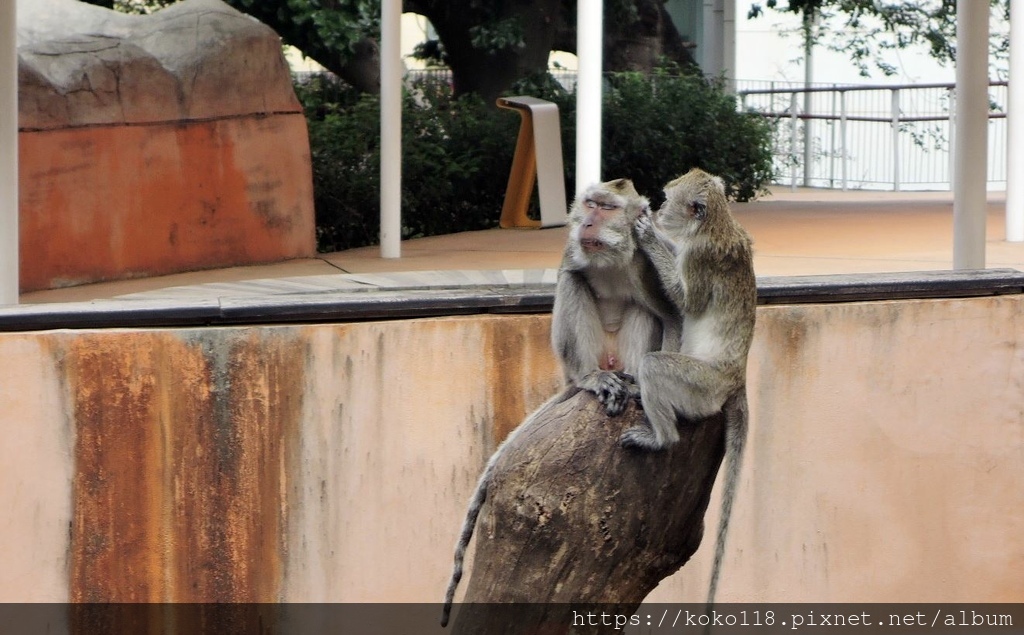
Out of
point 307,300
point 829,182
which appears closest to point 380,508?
point 307,300

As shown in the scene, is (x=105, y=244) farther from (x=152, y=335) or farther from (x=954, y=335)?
(x=954, y=335)

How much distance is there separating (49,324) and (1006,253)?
6.37 meters

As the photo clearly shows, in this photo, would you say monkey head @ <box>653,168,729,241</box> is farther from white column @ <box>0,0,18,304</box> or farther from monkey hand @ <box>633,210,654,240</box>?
white column @ <box>0,0,18,304</box>

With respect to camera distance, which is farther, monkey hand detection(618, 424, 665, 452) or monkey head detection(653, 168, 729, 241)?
monkey head detection(653, 168, 729, 241)

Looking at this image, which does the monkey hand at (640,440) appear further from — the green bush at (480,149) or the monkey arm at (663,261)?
the green bush at (480,149)

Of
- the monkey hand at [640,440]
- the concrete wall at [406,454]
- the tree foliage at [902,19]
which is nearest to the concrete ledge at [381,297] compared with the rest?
the concrete wall at [406,454]

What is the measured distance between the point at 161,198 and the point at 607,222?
5.97 metres

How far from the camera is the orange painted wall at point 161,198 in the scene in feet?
28.3

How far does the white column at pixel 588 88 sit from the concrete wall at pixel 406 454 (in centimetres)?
167

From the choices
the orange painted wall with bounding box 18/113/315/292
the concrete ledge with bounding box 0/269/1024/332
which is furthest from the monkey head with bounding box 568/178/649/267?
the orange painted wall with bounding box 18/113/315/292

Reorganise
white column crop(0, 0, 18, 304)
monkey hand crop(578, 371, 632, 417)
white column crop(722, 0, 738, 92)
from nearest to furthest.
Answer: monkey hand crop(578, 371, 632, 417)
white column crop(0, 0, 18, 304)
white column crop(722, 0, 738, 92)

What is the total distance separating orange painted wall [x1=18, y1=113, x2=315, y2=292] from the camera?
28.3ft

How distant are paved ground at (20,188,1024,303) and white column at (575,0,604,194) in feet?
2.51

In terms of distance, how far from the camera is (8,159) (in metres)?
6.59
